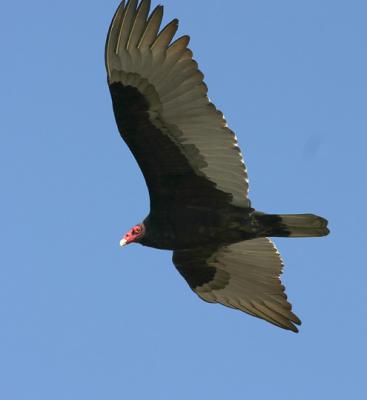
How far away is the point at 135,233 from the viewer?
1153 cm

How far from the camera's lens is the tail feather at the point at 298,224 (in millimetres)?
11156

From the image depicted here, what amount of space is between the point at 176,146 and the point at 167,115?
336 mm

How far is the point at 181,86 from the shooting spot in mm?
10805

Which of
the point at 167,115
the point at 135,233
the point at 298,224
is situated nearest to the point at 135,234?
the point at 135,233

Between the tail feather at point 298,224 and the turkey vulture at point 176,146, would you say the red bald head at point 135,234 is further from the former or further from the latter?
the tail feather at point 298,224

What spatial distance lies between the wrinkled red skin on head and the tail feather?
1.23 m

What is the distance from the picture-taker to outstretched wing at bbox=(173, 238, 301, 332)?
12.5 m

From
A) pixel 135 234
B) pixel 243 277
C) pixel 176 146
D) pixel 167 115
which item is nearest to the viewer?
pixel 167 115

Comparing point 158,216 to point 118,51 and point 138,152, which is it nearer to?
point 138,152

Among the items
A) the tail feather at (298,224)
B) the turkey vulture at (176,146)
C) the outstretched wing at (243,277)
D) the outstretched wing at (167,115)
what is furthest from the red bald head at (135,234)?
the tail feather at (298,224)

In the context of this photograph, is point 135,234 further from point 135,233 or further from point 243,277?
point 243,277

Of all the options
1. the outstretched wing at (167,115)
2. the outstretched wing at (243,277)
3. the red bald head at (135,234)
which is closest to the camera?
the outstretched wing at (167,115)

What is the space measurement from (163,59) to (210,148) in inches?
38.6

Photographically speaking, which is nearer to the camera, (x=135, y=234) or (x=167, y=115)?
(x=167, y=115)
